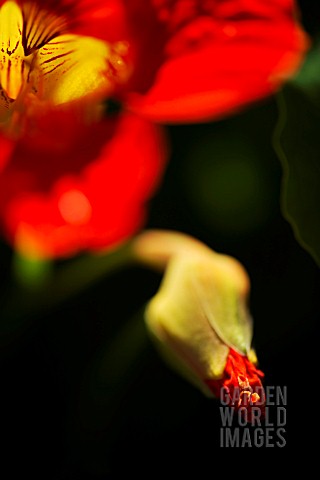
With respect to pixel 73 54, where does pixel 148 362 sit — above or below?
below

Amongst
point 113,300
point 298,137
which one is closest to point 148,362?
point 113,300

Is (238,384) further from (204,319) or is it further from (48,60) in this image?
(48,60)

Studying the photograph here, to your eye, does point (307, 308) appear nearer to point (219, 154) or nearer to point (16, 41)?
point (219, 154)

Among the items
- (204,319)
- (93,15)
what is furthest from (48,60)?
(204,319)

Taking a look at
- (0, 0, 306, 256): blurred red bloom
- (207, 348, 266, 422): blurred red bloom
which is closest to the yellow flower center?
(0, 0, 306, 256): blurred red bloom

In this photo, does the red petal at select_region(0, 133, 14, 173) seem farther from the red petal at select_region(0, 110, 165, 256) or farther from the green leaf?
the green leaf
